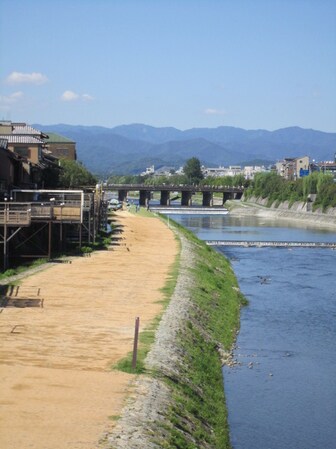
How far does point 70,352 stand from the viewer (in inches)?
834

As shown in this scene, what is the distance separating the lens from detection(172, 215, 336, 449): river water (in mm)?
19531

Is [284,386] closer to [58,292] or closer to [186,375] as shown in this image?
[186,375]

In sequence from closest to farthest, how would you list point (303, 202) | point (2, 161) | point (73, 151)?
point (2, 161) < point (73, 151) < point (303, 202)

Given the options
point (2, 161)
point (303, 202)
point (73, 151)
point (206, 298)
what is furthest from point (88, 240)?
point (303, 202)

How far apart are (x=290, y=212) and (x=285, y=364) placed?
120 m

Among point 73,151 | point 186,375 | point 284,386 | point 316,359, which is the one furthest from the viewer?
point 73,151

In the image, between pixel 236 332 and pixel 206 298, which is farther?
pixel 206 298

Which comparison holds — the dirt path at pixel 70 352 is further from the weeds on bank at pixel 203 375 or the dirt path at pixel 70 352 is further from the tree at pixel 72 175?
the tree at pixel 72 175

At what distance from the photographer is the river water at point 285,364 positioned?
19.5 meters

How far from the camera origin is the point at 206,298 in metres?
35.6

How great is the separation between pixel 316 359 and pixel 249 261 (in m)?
35.6

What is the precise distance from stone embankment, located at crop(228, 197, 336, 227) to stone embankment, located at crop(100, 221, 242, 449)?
90145 mm

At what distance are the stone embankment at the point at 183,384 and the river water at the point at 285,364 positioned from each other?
1.91 ft

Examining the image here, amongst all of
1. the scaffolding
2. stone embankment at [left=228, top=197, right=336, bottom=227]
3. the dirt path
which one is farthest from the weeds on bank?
stone embankment at [left=228, top=197, right=336, bottom=227]
